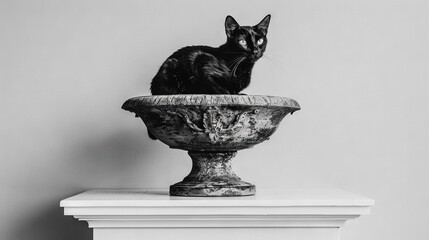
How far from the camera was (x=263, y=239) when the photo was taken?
52.7 inches

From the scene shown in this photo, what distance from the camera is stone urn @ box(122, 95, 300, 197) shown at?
128cm

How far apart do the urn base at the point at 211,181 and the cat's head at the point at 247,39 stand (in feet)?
0.73

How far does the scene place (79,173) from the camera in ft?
5.70

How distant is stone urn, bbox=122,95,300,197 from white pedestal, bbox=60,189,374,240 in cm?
5

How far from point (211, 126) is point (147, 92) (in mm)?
469

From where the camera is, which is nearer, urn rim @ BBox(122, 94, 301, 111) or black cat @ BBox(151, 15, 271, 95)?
urn rim @ BBox(122, 94, 301, 111)

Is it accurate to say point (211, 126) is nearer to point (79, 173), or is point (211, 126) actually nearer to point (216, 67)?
point (216, 67)

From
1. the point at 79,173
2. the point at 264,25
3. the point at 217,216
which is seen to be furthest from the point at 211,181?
the point at 79,173

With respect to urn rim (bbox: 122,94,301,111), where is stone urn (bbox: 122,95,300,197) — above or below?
below

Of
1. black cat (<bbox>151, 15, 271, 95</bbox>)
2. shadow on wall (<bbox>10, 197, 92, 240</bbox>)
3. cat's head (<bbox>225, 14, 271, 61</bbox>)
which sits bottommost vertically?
shadow on wall (<bbox>10, 197, 92, 240</bbox>)

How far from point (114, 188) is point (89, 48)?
0.37 meters

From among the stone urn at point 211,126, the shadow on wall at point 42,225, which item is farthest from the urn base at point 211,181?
the shadow on wall at point 42,225

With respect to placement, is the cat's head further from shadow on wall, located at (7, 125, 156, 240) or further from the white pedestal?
shadow on wall, located at (7, 125, 156, 240)

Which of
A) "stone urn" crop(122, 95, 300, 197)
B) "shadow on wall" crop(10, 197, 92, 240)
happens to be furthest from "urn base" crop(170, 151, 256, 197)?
"shadow on wall" crop(10, 197, 92, 240)
